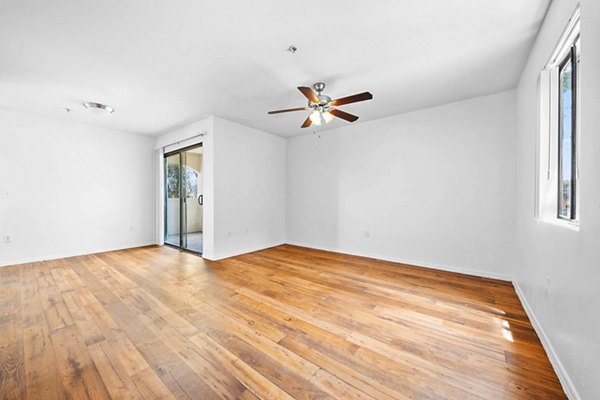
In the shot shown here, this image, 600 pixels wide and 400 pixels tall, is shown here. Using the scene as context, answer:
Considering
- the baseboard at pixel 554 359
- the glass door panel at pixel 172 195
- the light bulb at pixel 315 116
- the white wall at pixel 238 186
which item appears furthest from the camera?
the glass door panel at pixel 172 195

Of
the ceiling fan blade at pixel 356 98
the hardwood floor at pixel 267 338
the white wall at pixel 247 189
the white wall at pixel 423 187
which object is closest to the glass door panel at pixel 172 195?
the white wall at pixel 247 189

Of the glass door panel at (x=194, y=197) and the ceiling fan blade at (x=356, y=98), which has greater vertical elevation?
the ceiling fan blade at (x=356, y=98)

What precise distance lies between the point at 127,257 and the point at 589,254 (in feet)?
19.0

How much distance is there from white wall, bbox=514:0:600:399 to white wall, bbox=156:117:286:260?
4207 millimetres

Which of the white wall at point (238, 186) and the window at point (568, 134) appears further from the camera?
the white wall at point (238, 186)

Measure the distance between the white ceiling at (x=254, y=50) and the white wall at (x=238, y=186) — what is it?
0.89 meters

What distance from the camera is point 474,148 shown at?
3430mm

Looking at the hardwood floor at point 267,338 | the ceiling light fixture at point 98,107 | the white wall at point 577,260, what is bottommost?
the hardwood floor at point 267,338

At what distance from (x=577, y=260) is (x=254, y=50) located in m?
2.89

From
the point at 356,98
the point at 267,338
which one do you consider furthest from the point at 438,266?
the point at 267,338

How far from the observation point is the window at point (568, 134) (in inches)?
64.5

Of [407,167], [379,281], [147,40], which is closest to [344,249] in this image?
[379,281]

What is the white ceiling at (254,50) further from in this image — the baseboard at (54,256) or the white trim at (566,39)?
the baseboard at (54,256)

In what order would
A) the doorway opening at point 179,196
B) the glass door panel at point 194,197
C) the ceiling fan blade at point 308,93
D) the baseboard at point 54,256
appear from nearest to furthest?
the ceiling fan blade at point 308,93, the baseboard at point 54,256, the doorway opening at point 179,196, the glass door panel at point 194,197
